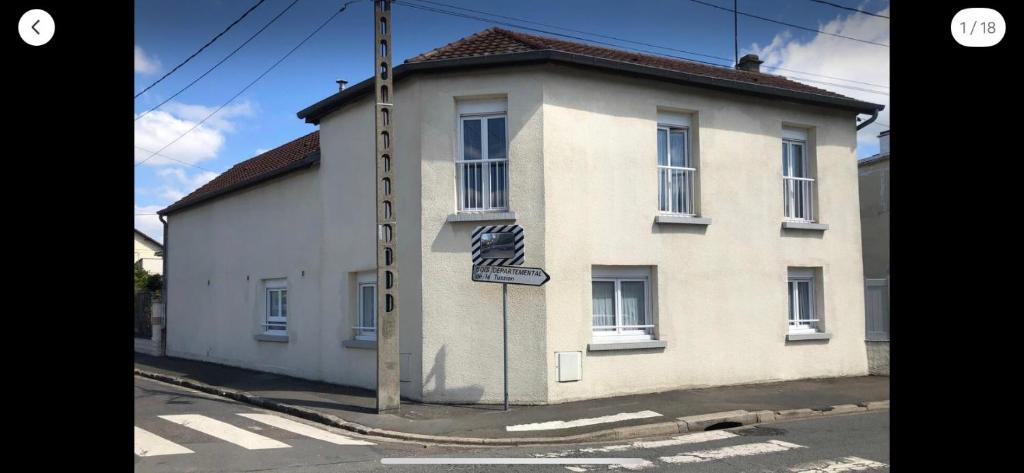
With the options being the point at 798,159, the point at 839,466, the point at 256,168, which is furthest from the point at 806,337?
the point at 256,168

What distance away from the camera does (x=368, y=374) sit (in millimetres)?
13570

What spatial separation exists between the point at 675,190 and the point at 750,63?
680 centimetres

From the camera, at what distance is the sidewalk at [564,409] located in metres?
9.93

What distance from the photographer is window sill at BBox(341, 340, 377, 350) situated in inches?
528

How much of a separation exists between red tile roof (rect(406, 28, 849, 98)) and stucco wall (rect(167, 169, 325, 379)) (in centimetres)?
441

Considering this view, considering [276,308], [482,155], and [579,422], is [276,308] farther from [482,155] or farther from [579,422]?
[579,422]

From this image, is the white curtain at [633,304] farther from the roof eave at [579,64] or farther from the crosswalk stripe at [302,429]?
the crosswalk stripe at [302,429]

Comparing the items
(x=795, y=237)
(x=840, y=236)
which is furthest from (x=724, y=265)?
(x=840, y=236)

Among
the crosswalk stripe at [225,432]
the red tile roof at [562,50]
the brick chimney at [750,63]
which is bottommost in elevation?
the crosswalk stripe at [225,432]

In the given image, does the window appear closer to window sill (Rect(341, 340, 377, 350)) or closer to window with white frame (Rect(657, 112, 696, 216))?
window sill (Rect(341, 340, 377, 350))

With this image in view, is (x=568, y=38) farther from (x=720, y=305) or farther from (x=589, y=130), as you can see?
(x=720, y=305)
